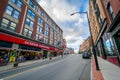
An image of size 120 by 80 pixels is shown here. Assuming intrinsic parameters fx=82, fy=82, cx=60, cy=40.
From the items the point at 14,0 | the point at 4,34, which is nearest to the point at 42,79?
the point at 4,34

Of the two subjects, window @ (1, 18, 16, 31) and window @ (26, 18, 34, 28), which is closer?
window @ (1, 18, 16, 31)

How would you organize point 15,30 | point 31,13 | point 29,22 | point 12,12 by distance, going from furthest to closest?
point 31,13 < point 29,22 < point 15,30 < point 12,12

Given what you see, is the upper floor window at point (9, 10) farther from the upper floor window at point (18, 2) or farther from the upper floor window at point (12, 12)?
the upper floor window at point (18, 2)

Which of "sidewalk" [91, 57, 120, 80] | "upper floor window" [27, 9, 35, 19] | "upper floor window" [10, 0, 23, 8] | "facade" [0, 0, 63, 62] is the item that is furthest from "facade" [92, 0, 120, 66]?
"upper floor window" [27, 9, 35, 19]

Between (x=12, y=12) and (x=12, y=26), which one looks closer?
(x=12, y=26)

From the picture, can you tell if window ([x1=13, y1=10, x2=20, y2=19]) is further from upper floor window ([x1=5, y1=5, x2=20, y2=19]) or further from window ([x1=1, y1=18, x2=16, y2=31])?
window ([x1=1, y1=18, x2=16, y2=31])

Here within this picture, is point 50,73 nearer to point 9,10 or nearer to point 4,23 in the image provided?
point 4,23

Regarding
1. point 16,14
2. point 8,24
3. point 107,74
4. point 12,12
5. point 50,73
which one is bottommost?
point 50,73

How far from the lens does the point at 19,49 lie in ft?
68.1

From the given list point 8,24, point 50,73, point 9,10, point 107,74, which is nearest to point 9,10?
point 9,10

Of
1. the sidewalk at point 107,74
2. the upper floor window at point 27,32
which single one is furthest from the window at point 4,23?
the sidewalk at point 107,74

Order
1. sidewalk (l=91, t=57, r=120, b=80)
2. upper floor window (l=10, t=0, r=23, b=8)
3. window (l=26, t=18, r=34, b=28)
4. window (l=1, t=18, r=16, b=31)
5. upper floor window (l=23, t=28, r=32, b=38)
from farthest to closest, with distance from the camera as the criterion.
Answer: window (l=26, t=18, r=34, b=28) → upper floor window (l=23, t=28, r=32, b=38) → upper floor window (l=10, t=0, r=23, b=8) → window (l=1, t=18, r=16, b=31) → sidewalk (l=91, t=57, r=120, b=80)

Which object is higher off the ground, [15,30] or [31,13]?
[31,13]

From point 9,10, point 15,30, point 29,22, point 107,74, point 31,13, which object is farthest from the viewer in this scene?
point 31,13
